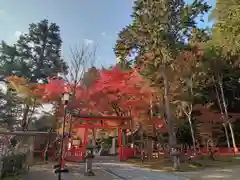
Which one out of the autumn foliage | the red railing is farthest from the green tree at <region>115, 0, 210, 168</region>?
the red railing

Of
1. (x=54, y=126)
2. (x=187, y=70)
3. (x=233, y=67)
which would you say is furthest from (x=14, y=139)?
(x=233, y=67)

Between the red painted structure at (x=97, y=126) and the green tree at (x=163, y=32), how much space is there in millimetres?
4550

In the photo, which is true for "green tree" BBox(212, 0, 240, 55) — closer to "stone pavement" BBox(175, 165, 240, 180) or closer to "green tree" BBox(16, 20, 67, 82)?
"stone pavement" BBox(175, 165, 240, 180)

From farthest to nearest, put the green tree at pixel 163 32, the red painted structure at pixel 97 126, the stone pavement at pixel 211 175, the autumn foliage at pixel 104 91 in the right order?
the autumn foliage at pixel 104 91
the red painted structure at pixel 97 126
the green tree at pixel 163 32
the stone pavement at pixel 211 175

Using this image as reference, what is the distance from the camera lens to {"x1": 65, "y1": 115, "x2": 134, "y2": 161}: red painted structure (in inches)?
642

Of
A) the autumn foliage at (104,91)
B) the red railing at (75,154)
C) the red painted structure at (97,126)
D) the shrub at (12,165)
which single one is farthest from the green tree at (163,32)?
the shrub at (12,165)

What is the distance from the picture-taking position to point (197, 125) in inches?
811

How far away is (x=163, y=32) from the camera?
13.3 m

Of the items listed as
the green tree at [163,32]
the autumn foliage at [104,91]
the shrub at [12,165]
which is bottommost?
the shrub at [12,165]

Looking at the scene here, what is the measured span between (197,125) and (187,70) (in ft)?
17.4

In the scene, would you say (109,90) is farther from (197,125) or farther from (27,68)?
(27,68)

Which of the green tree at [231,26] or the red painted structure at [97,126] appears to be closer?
the green tree at [231,26]

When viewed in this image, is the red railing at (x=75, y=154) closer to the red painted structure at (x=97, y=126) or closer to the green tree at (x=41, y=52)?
the red painted structure at (x=97, y=126)

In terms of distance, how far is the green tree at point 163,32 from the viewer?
1348cm
